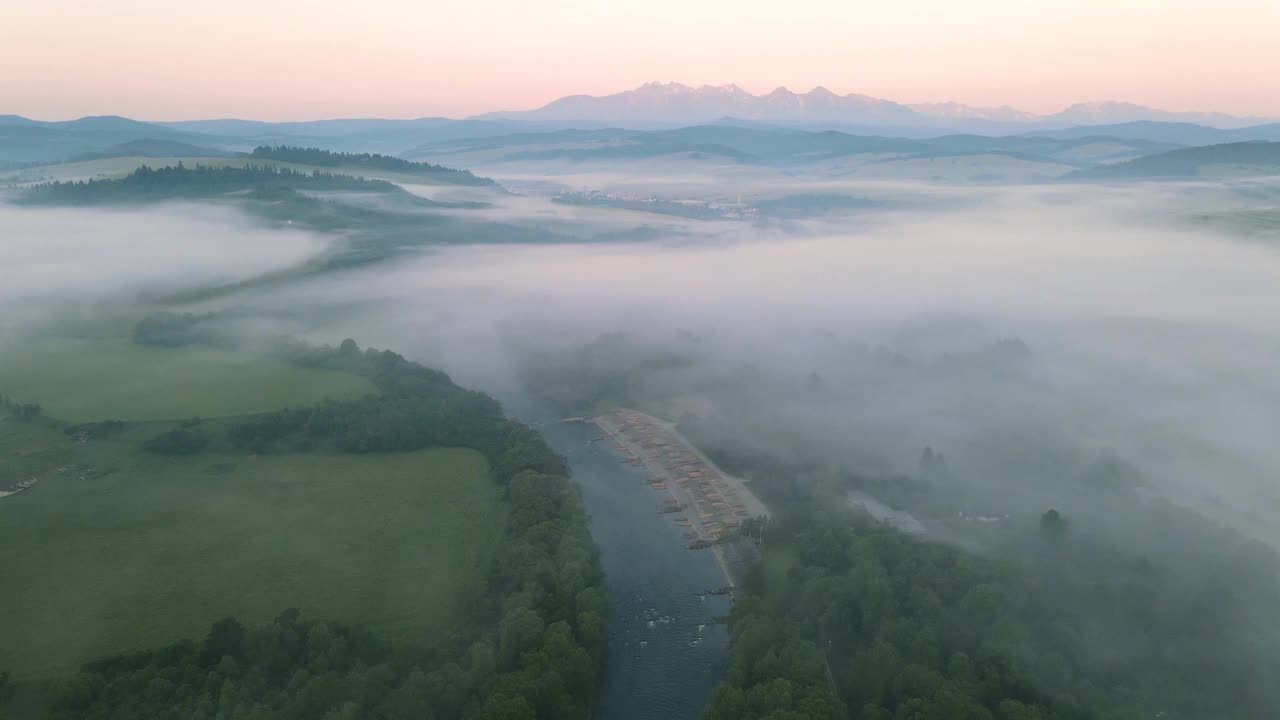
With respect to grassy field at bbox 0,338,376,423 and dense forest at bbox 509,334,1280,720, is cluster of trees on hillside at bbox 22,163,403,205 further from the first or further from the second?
dense forest at bbox 509,334,1280,720

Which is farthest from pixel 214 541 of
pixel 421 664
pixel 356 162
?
pixel 356 162

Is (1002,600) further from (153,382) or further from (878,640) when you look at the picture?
(153,382)

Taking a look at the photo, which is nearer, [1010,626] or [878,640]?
[1010,626]

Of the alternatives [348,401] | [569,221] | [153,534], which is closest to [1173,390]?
[348,401]

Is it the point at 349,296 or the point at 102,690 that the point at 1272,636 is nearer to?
the point at 102,690

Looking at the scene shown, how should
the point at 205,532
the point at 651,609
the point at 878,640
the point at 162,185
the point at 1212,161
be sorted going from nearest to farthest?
the point at 878,640 < the point at 651,609 < the point at 205,532 < the point at 162,185 < the point at 1212,161

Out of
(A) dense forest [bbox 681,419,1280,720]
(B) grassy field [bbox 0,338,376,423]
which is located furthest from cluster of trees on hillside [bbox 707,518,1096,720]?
(B) grassy field [bbox 0,338,376,423]
